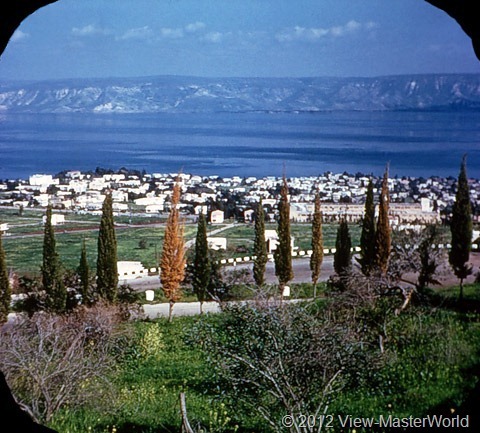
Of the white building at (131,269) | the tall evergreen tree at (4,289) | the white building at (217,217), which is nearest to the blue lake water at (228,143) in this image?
the white building at (217,217)

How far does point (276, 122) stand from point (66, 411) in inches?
588

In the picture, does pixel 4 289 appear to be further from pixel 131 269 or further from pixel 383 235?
pixel 383 235

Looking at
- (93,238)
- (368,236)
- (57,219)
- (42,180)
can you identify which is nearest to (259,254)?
(368,236)

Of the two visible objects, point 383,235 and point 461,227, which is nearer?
point 461,227

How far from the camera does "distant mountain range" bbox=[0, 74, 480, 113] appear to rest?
15602mm

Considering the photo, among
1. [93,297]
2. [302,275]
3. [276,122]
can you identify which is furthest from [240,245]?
[93,297]

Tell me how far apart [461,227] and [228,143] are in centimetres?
1044

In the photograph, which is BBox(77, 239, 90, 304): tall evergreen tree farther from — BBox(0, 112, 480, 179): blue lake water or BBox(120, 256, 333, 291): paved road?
BBox(0, 112, 480, 179): blue lake water

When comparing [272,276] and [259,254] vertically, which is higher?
[259,254]

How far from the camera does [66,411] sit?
20.4 feet

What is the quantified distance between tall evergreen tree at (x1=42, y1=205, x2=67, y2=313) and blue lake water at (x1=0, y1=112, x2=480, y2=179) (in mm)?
4415

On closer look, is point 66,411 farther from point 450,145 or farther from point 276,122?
point 276,122

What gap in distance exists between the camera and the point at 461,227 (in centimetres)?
1300

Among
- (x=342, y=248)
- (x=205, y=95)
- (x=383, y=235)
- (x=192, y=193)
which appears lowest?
(x=342, y=248)
